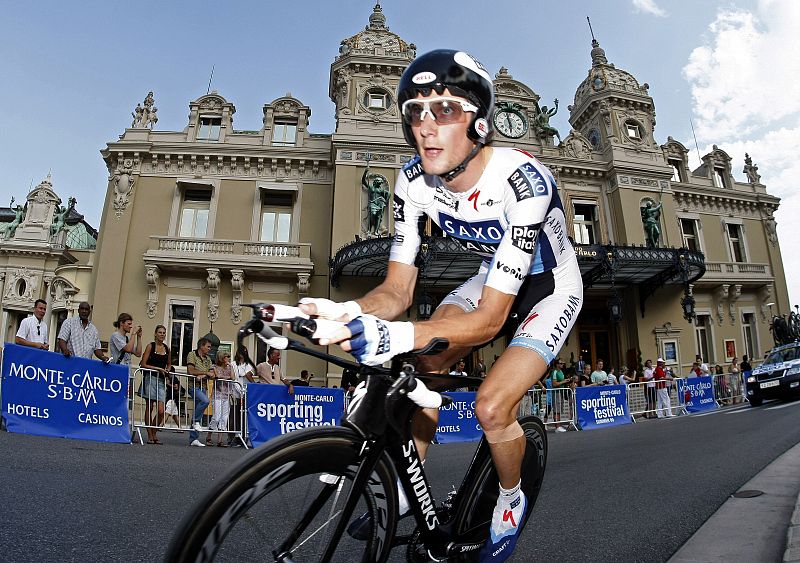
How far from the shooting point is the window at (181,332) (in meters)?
18.1

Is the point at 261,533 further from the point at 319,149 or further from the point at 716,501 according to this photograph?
the point at 319,149

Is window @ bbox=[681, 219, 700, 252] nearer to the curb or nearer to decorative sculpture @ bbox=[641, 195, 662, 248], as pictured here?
decorative sculpture @ bbox=[641, 195, 662, 248]

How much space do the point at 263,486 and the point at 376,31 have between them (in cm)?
2460

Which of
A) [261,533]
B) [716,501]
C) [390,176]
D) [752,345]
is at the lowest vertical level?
[716,501]

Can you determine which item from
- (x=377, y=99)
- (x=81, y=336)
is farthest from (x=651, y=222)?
(x=81, y=336)

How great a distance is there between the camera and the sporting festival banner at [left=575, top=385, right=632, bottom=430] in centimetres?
1130

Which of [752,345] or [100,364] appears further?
[752,345]

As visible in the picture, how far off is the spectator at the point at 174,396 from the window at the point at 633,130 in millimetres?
23662

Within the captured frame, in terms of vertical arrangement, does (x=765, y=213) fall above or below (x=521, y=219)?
above

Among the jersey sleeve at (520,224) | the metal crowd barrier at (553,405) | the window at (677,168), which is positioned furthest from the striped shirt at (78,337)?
the window at (677,168)

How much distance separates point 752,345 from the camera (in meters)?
24.1

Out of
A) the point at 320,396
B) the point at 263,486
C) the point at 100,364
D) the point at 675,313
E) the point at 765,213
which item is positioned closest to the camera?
the point at 263,486

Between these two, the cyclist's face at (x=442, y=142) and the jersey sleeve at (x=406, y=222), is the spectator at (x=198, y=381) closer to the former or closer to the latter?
the jersey sleeve at (x=406, y=222)

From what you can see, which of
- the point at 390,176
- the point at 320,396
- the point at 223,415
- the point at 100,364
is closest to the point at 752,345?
the point at 390,176
